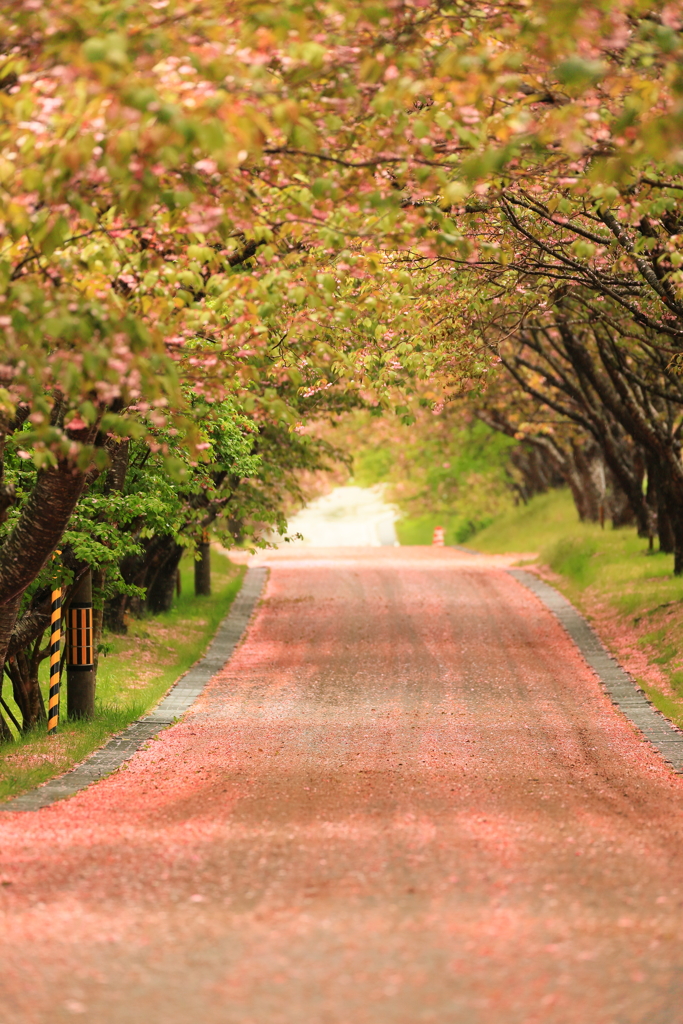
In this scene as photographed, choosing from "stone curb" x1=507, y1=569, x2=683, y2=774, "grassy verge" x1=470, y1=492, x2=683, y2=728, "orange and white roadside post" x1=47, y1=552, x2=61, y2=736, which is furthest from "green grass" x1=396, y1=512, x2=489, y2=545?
"orange and white roadside post" x1=47, y1=552, x2=61, y2=736

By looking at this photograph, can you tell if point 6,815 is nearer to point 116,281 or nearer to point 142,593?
point 116,281

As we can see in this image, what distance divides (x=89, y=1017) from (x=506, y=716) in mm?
10296

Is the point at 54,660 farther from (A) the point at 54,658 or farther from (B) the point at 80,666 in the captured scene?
(B) the point at 80,666

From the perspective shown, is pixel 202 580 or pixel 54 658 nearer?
pixel 54 658

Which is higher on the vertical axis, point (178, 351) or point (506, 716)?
point (178, 351)

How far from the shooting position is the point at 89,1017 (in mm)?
5070

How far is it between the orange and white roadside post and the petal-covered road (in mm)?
1360

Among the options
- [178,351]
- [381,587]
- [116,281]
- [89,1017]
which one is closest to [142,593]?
[178,351]

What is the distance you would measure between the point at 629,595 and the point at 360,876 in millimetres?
16864

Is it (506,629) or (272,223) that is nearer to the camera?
(272,223)

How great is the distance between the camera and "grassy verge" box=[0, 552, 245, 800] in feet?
37.9

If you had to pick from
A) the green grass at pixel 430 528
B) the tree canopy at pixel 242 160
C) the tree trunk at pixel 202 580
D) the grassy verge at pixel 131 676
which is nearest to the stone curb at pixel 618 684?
the tree canopy at pixel 242 160

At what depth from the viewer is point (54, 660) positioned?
13.7m

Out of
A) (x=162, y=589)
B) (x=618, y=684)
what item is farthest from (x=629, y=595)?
(x=162, y=589)
